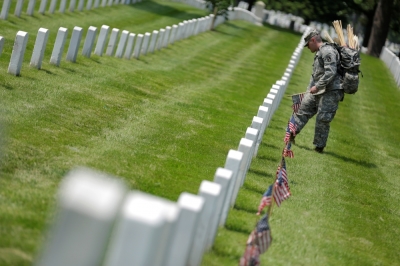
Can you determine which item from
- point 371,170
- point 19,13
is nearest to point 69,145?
point 371,170

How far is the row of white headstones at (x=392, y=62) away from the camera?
3625cm

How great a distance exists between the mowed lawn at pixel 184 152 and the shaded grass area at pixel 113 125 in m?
0.03

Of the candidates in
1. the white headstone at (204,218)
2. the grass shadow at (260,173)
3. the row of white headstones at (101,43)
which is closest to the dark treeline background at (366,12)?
the row of white headstones at (101,43)

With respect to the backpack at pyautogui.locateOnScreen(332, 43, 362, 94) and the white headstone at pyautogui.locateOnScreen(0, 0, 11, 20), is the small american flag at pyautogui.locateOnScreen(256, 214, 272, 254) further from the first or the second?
the white headstone at pyautogui.locateOnScreen(0, 0, 11, 20)

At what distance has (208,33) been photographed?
124 feet

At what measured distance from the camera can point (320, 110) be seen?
48.8 feet

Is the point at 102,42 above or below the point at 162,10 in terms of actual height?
above

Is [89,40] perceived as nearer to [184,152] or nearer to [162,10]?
[184,152]

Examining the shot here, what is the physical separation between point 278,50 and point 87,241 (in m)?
34.3

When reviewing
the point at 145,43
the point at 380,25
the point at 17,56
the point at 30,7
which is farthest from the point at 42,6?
the point at 380,25

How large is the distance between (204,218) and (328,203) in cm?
485


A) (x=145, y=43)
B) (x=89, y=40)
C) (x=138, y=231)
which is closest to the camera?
(x=138, y=231)

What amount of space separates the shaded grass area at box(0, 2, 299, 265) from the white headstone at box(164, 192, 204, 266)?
45.9 inches

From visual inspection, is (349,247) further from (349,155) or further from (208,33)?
(208,33)
